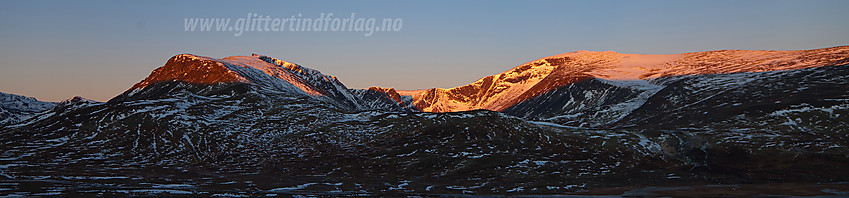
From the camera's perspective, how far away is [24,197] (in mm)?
82062

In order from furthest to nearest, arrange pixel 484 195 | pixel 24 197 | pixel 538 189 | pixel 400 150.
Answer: pixel 400 150, pixel 538 189, pixel 484 195, pixel 24 197

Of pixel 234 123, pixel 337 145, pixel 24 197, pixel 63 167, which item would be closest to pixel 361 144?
pixel 337 145

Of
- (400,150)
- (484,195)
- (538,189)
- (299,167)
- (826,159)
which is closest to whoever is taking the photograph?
(484,195)

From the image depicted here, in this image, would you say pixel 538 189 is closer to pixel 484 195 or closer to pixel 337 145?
pixel 484 195

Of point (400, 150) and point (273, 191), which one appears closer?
point (273, 191)

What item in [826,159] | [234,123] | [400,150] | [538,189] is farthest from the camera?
[234,123]

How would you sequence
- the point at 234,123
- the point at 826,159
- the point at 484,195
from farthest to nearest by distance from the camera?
the point at 234,123, the point at 826,159, the point at 484,195

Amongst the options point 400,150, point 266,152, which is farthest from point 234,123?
point 400,150

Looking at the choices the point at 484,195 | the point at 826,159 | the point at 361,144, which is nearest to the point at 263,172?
the point at 361,144

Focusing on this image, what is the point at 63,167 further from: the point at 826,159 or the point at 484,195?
the point at 826,159

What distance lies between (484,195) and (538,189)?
13.5m

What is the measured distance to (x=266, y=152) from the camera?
529 feet

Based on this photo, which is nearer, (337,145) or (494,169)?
(494,169)

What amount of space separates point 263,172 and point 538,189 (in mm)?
60390
